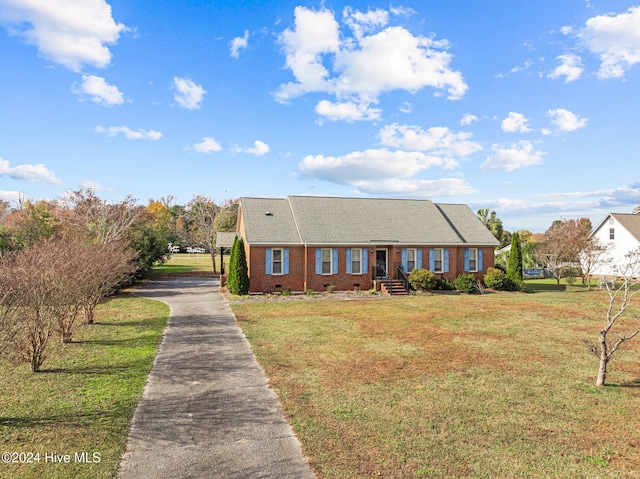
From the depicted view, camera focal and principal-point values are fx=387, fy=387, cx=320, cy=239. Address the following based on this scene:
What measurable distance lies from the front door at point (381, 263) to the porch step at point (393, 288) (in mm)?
782

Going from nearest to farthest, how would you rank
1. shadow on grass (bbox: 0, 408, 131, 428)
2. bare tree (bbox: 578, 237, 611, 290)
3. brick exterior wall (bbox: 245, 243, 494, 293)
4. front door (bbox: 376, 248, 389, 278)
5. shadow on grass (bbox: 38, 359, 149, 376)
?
shadow on grass (bbox: 0, 408, 131, 428) → shadow on grass (bbox: 38, 359, 149, 376) → brick exterior wall (bbox: 245, 243, 494, 293) → front door (bbox: 376, 248, 389, 278) → bare tree (bbox: 578, 237, 611, 290)

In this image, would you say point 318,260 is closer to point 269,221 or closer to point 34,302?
point 269,221

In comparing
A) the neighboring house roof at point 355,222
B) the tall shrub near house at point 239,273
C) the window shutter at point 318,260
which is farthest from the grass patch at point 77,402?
the neighboring house roof at point 355,222

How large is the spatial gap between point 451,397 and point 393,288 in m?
16.9

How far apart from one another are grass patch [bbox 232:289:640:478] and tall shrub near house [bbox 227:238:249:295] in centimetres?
751

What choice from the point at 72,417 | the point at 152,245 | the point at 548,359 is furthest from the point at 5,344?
the point at 152,245

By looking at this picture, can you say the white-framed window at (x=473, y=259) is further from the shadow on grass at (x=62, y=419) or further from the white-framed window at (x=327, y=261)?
the shadow on grass at (x=62, y=419)

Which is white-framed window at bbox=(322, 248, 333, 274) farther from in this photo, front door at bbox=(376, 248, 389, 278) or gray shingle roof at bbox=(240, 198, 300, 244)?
front door at bbox=(376, 248, 389, 278)

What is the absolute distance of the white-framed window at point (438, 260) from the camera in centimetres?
2661

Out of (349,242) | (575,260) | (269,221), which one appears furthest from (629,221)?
(269,221)

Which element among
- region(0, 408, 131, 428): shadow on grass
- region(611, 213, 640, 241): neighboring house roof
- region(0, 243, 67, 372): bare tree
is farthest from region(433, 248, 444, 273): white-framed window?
region(611, 213, 640, 241): neighboring house roof

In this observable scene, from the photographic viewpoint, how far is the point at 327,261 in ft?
80.9

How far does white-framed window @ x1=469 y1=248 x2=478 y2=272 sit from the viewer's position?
27.7 metres

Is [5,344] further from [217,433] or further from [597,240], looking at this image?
[597,240]
